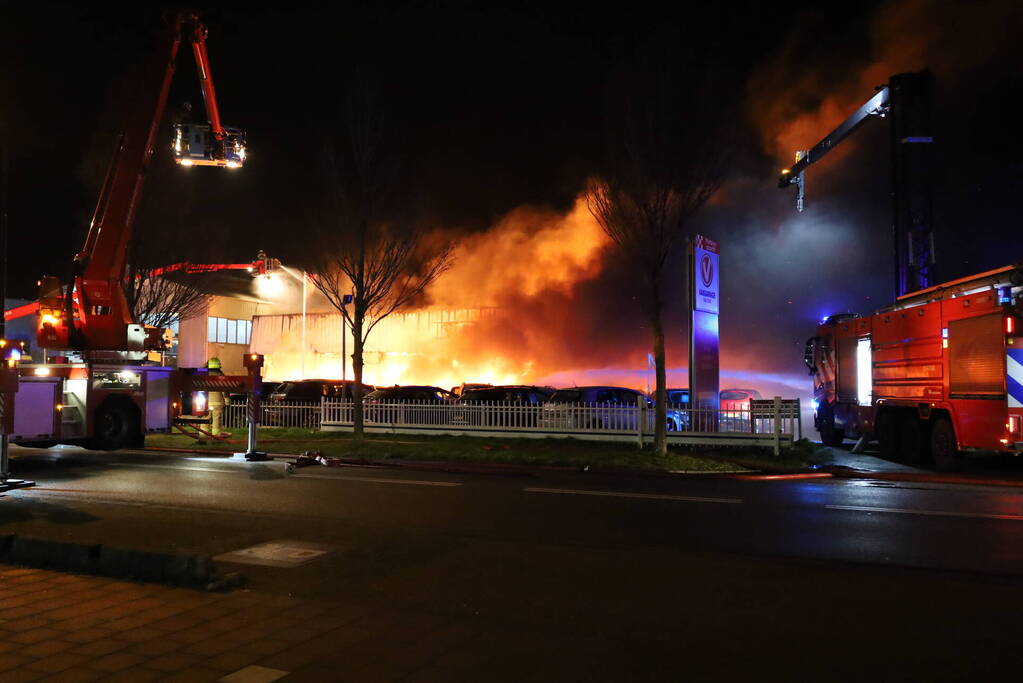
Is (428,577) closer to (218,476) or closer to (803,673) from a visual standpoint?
(803,673)

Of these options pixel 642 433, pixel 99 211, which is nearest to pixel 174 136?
pixel 99 211

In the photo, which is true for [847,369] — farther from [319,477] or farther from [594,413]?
[319,477]

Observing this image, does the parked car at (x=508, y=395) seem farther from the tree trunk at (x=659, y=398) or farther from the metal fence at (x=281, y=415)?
the tree trunk at (x=659, y=398)

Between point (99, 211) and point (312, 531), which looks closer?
point (312, 531)

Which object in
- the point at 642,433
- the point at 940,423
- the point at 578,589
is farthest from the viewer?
the point at 642,433

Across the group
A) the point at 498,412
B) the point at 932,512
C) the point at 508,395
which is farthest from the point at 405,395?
the point at 932,512

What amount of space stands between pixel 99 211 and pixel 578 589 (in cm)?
1354

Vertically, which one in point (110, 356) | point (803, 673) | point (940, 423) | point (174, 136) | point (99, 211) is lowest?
point (803, 673)

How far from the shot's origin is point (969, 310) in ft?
40.4

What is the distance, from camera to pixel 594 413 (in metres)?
17.0

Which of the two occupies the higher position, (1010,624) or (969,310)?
(969,310)

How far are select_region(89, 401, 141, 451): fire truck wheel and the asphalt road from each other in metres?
2.92

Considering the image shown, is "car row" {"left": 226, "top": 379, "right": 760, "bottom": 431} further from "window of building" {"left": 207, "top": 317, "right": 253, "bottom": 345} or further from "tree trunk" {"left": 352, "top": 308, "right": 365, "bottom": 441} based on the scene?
"window of building" {"left": 207, "top": 317, "right": 253, "bottom": 345}

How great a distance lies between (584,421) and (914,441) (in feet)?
21.3
